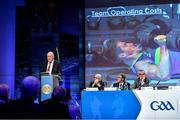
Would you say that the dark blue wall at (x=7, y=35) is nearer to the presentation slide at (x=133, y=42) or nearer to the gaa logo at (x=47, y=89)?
the presentation slide at (x=133, y=42)

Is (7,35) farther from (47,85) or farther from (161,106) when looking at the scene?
(161,106)

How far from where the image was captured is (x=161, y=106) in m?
5.75

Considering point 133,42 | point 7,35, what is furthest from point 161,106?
point 7,35

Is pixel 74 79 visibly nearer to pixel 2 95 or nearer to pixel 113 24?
pixel 113 24

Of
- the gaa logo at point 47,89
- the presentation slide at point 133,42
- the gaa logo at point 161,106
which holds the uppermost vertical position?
the presentation slide at point 133,42

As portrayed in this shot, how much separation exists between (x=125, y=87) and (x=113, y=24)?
2744 mm

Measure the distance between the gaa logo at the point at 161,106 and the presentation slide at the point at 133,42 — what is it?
3547 mm

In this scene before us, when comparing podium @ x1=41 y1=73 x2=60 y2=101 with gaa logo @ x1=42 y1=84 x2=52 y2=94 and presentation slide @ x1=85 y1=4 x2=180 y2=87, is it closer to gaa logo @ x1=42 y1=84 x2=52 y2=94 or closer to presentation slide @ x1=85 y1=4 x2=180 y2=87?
gaa logo @ x1=42 y1=84 x2=52 y2=94

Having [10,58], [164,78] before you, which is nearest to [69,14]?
[10,58]

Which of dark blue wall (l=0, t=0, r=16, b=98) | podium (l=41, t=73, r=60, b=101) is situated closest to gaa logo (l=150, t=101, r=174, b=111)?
podium (l=41, t=73, r=60, b=101)

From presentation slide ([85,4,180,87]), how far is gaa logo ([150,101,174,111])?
3547mm

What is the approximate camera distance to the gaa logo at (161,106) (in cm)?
573

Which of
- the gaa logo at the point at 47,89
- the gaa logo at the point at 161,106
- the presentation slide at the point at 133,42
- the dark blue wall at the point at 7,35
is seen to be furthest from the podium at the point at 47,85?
the dark blue wall at the point at 7,35

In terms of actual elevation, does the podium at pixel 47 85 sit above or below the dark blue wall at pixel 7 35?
below
